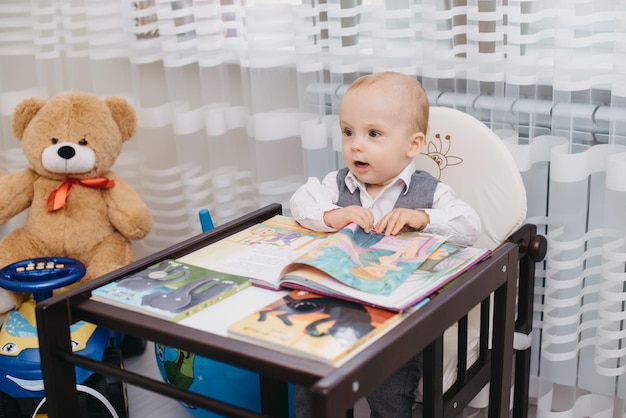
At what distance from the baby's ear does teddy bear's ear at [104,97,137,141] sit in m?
0.84

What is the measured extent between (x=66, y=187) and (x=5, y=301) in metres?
0.30

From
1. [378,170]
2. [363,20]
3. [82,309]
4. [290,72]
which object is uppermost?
[363,20]

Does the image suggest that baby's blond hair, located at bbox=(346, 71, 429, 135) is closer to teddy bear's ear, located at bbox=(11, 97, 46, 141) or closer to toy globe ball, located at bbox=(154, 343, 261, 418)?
toy globe ball, located at bbox=(154, 343, 261, 418)

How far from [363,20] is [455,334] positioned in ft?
2.29

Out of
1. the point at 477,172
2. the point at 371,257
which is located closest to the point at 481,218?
the point at 477,172

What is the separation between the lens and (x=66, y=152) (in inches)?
70.9

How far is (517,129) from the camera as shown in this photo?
151 cm

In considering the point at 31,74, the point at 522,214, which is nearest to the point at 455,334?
the point at 522,214

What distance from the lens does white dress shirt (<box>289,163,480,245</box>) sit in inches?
51.8

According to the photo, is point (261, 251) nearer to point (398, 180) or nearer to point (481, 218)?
point (398, 180)

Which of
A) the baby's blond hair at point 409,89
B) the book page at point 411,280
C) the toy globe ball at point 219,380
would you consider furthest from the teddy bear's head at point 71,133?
the book page at point 411,280

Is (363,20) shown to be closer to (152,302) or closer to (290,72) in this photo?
(290,72)

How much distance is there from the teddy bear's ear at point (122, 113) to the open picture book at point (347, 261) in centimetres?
70

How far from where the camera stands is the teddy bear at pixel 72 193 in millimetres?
1827
